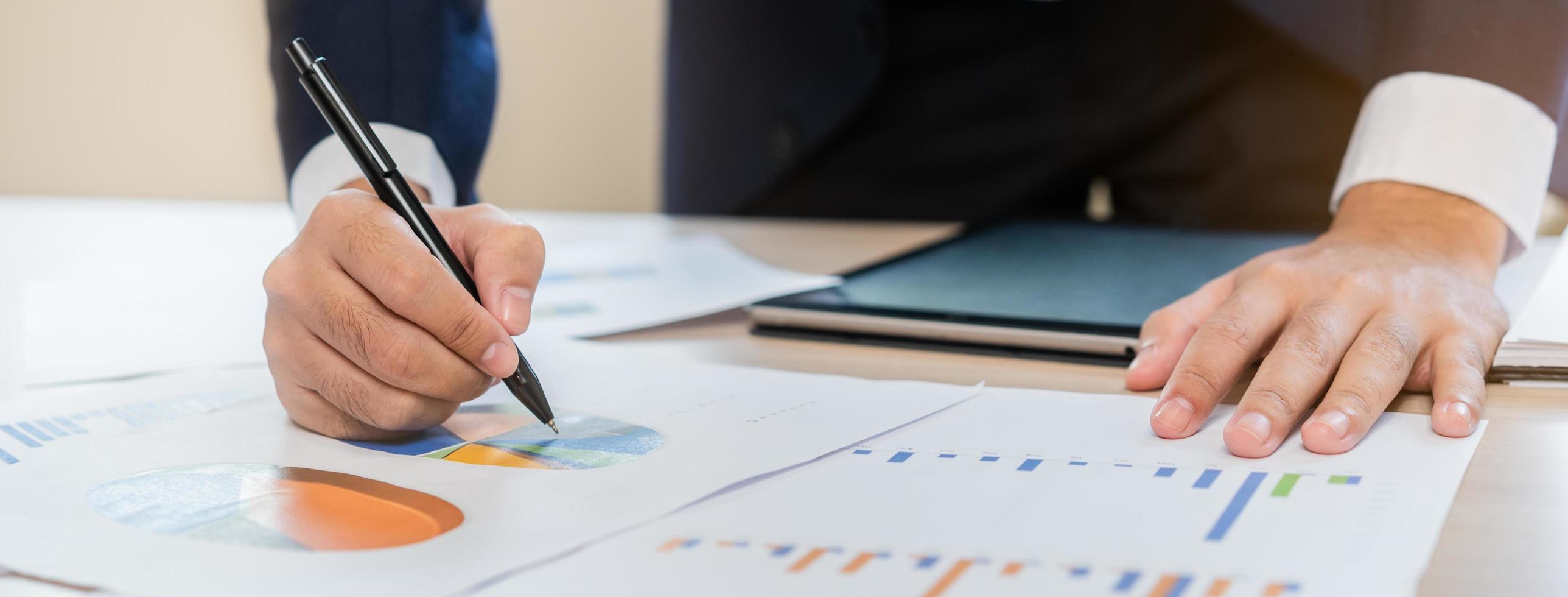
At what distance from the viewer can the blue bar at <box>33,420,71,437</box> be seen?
446 millimetres

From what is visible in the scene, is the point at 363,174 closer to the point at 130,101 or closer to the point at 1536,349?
the point at 1536,349

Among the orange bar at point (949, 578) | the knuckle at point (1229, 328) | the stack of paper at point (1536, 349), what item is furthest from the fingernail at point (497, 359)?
the stack of paper at point (1536, 349)

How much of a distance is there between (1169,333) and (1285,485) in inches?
6.9

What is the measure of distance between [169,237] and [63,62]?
292 mm

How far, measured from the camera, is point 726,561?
0.30 meters

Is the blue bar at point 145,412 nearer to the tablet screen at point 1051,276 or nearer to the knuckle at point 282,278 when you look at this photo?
the knuckle at point 282,278

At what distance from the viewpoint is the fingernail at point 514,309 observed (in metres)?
0.43

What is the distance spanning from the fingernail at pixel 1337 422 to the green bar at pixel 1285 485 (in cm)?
4

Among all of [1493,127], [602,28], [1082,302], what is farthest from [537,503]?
[602,28]

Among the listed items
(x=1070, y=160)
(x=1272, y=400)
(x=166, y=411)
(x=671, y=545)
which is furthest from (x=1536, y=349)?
(x=1070, y=160)

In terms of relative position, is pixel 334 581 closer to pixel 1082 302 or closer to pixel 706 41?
pixel 1082 302

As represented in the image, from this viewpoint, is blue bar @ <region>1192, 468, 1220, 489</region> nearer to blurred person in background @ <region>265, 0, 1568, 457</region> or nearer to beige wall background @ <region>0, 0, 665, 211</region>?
blurred person in background @ <region>265, 0, 1568, 457</region>

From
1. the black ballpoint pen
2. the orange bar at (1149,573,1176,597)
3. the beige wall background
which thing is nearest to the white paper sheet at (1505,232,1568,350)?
the orange bar at (1149,573,1176,597)

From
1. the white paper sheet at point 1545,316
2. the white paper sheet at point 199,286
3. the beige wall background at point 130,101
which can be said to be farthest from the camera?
the beige wall background at point 130,101
